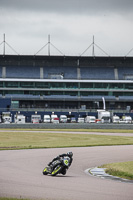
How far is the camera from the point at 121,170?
71.7 ft

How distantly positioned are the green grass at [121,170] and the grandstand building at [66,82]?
97.9 metres

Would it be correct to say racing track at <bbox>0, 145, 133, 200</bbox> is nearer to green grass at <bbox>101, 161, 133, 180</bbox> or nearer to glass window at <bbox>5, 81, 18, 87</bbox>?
green grass at <bbox>101, 161, 133, 180</bbox>

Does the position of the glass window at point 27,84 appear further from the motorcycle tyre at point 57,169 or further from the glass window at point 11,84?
the motorcycle tyre at point 57,169

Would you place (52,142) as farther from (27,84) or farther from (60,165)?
(27,84)

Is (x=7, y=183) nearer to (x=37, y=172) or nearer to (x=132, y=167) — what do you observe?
(x=37, y=172)

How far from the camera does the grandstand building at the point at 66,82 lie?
126m

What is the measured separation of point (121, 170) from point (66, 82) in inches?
4169

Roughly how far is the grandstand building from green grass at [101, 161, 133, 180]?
9791 cm

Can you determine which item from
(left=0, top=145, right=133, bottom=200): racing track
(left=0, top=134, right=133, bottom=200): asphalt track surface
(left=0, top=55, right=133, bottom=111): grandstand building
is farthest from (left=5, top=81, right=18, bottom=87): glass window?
(left=0, top=145, right=133, bottom=200): racing track

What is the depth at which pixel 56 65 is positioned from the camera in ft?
437

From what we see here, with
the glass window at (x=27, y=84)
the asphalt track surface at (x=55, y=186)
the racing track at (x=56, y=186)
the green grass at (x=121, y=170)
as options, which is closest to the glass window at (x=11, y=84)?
the glass window at (x=27, y=84)

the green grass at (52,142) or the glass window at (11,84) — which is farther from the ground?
the glass window at (11,84)

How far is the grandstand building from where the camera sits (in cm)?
12625

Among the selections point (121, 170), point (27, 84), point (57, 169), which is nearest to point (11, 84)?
point (27, 84)
